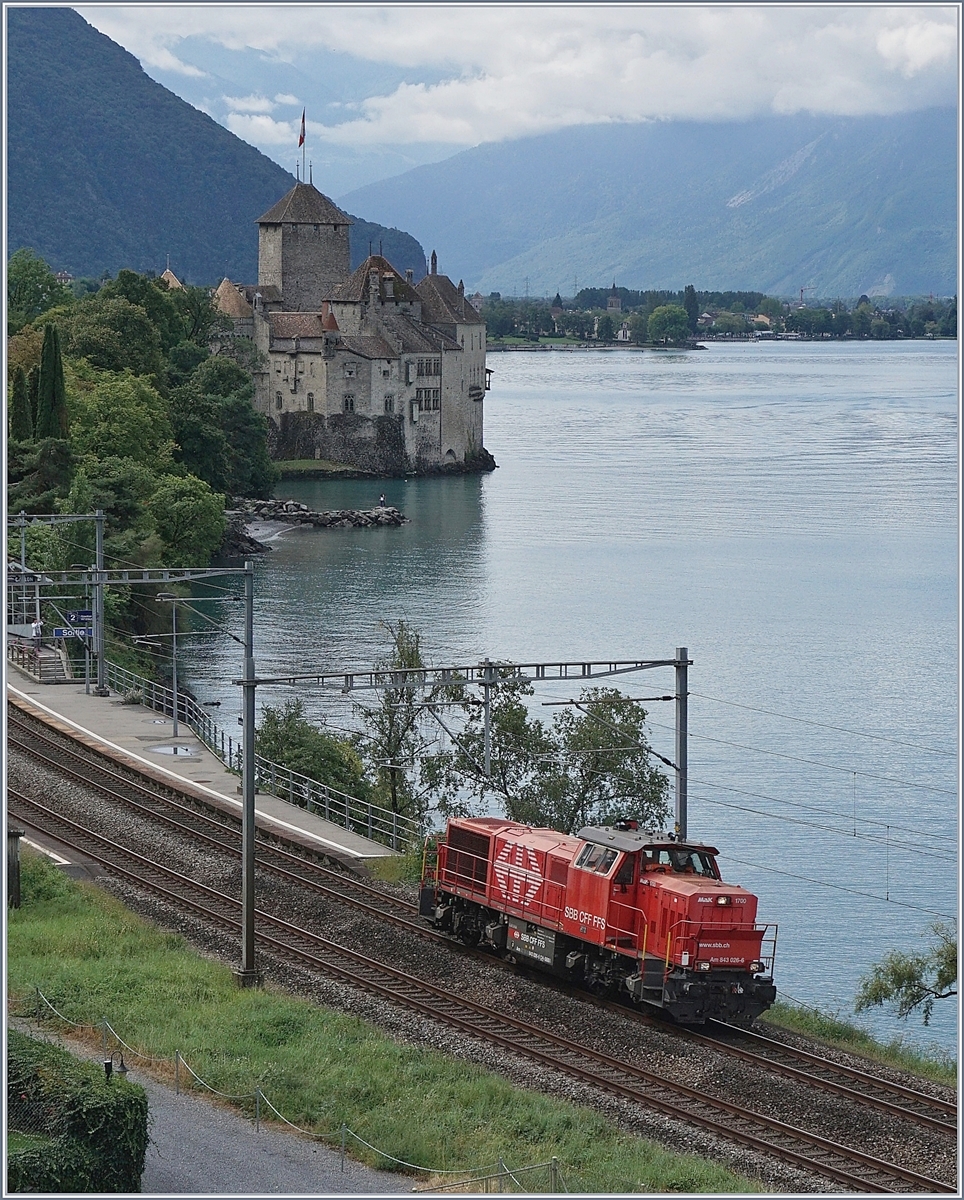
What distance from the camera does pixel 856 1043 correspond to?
27.3 m

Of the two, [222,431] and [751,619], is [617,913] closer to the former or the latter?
[751,619]

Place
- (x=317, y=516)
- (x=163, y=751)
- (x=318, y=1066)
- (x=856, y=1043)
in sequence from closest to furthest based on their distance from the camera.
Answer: (x=318, y=1066), (x=856, y=1043), (x=163, y=751), (x=317, y=516)

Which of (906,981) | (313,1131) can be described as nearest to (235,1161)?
(313,1131)

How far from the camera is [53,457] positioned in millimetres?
77938

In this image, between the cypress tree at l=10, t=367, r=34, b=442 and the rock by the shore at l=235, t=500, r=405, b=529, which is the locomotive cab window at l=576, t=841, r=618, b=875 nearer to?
the cypress tree at l=10, t=367, r=34, b=442

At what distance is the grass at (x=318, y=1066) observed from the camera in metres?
20.2

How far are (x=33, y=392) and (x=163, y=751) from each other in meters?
40.8

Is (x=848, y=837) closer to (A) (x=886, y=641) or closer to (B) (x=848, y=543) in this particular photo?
(A) (x=886, y=641)

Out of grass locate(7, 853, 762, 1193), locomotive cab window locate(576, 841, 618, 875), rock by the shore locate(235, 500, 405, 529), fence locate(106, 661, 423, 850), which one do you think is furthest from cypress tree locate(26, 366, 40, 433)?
locomotive cab window locate(576, 841, 618, 875)

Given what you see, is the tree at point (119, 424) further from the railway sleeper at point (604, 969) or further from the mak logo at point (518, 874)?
the mak logo at point (518, 874)

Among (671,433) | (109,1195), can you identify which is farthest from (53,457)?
(671,433)

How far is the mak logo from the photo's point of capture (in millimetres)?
28531

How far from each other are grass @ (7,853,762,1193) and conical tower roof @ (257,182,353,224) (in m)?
140

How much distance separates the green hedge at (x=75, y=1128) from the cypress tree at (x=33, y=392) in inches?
2560
